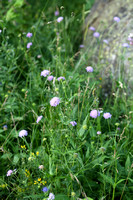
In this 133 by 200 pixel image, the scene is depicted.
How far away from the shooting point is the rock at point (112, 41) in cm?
265

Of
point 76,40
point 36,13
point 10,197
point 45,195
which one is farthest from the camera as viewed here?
point 36,13

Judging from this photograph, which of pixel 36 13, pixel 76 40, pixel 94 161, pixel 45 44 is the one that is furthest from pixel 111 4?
pixel 94 161

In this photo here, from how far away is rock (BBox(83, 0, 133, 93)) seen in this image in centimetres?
265

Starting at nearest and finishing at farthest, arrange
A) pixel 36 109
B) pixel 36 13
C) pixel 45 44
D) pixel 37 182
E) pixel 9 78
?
pixel 37 182
pixel 36 109
pixel 9 78
pixel 45 44
pixel 36 13

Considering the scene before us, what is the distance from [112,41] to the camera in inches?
116

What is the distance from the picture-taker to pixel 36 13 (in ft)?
13.2

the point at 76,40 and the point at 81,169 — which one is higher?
the point at 76,40

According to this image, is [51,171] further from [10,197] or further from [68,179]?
[10,197]

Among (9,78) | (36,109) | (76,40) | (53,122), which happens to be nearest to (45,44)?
(76,40)

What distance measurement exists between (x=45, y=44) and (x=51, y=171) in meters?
2.04

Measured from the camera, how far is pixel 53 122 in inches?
68.9

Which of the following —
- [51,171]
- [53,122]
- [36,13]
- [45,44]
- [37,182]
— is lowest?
[37,182]

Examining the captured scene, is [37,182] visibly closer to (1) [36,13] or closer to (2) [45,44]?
(2) [45,44]

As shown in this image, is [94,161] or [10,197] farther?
[10,197]
